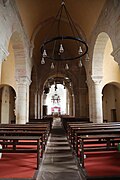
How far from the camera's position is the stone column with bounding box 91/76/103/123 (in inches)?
392

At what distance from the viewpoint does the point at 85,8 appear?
28.3 feet

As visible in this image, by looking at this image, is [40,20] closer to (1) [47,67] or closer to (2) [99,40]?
(2) [99,40]

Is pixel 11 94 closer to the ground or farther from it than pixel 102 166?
farther from it

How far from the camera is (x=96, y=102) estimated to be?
10109 millimetres

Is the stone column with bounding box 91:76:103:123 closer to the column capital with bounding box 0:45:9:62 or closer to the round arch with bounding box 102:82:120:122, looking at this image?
the round arch with bounding box 102:82:120:122

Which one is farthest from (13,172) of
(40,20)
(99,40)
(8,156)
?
(40,20)

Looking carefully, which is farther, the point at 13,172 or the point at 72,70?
the point at 72,70

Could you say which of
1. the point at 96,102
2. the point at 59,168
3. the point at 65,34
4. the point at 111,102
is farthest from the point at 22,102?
the point at 111,102

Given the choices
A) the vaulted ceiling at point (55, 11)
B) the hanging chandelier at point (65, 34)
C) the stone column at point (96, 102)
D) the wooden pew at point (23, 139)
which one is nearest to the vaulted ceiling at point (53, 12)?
the vaulted ceiling at point (55, 11)

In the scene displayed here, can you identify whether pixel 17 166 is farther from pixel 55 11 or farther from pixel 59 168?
pixel 55 11

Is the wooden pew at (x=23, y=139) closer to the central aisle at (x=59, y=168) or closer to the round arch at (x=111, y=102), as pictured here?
the central aisle at (x=59, y=168)

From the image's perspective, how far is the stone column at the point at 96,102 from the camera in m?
9.96

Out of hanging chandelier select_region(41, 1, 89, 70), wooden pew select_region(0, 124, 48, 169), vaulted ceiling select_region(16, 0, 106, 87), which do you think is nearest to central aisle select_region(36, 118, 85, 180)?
wooden pew select_region(0, 124, 48, 169)

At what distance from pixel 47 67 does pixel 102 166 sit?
14.3m
